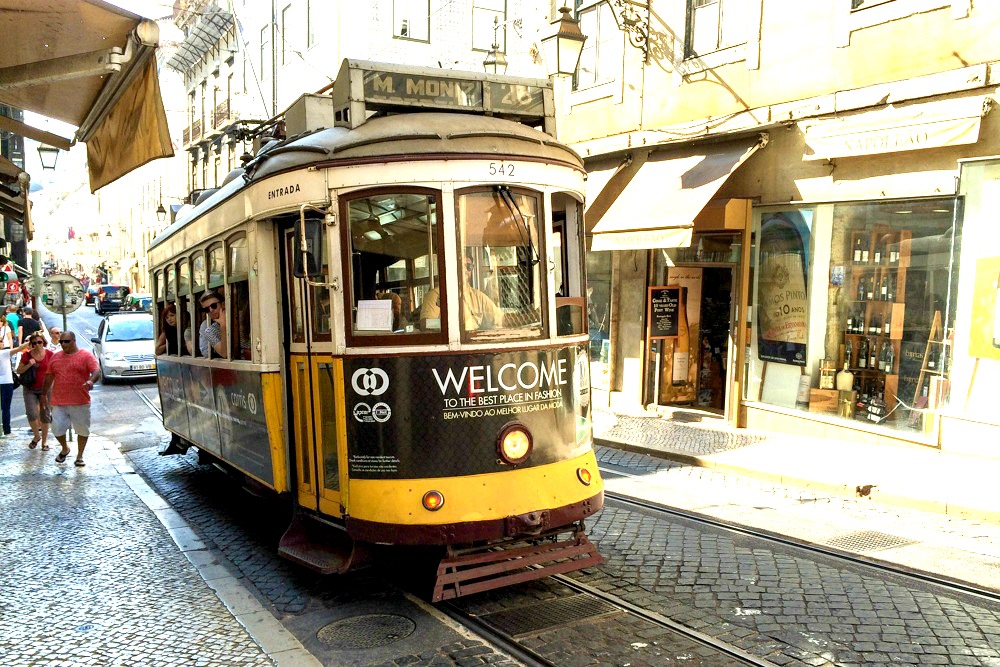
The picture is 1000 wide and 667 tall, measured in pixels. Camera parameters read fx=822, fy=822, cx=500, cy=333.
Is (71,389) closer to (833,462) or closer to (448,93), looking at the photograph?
(448,93)

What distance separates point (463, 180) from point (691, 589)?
312 cm

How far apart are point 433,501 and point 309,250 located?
175cm

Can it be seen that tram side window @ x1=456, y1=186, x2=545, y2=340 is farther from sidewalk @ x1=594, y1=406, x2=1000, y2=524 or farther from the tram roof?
sidewalk @ x1=594, y1=406, x2=1000, y2=524

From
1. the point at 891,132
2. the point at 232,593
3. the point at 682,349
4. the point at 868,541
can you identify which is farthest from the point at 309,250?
the point at 682,349

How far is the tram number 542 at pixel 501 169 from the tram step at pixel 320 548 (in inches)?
101

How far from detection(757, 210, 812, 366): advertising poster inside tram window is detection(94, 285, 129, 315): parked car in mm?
40479

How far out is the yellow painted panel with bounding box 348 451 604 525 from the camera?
5.07 m

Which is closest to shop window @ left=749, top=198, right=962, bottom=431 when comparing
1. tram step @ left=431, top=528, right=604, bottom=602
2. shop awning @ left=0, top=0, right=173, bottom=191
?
tram step @ left=431, top=528, right=604, bottom=602

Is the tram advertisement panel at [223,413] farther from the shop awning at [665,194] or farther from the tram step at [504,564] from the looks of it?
the shop awning at [665,194]

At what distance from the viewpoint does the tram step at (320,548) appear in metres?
5.34

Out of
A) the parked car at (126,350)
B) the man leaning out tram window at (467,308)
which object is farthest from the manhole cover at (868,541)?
the parked car at (126,350)

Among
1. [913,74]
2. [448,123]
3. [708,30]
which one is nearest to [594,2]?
[708,30]

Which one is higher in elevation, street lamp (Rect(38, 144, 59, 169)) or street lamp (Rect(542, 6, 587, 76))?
street lamp (Rect(542, 6, 587, 76))

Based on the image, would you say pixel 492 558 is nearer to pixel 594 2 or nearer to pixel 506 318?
pixel 506 318
